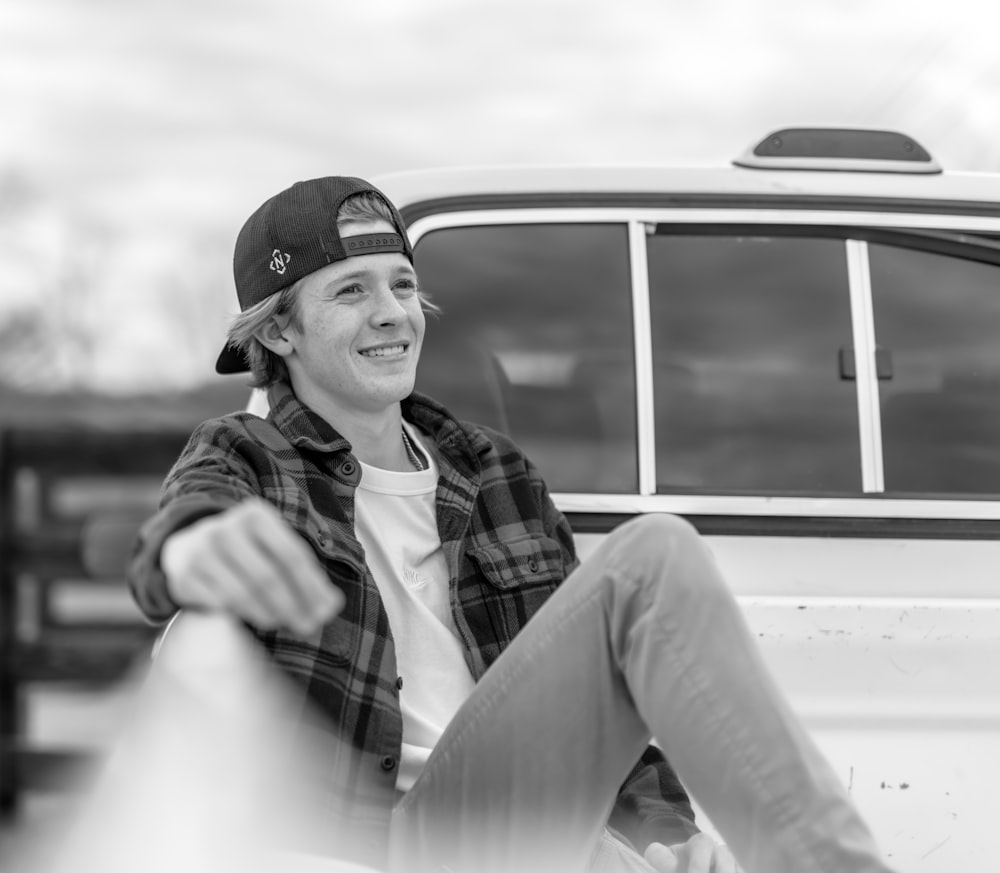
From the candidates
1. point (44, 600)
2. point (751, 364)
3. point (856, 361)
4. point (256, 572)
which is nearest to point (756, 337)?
point (751, 364)

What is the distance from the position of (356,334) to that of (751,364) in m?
0.89

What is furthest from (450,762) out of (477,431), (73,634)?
(73,634)

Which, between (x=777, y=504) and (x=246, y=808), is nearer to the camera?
(x=246, y=808)

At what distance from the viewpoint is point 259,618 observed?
1280mm

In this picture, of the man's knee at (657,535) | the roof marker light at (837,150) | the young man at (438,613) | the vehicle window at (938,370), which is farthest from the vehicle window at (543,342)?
the man's knee at (657,535)

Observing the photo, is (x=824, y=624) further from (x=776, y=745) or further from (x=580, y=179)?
(x=580, y=179)

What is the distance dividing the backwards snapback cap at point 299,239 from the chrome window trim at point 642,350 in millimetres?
538

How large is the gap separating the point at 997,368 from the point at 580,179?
990 mm

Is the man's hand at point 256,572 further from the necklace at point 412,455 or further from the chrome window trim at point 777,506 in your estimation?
the chrome window trim at point 777,506

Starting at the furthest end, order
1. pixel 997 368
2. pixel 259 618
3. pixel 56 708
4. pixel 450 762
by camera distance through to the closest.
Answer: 1. pixel 56 708
2. pixel 997 368
3. pixel 450 762
4. pixel 259 618

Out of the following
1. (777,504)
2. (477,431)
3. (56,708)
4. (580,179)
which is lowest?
(56,708)

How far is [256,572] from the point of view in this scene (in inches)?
48.6

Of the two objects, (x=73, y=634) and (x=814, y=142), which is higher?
(x=814, y=142)

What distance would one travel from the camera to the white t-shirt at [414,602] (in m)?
1.88
